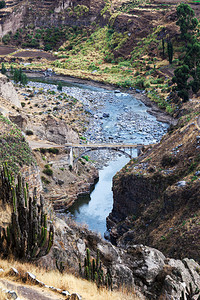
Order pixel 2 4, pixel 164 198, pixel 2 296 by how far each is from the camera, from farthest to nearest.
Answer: pixel 2 4, pixel 164 198, pixel 2 296

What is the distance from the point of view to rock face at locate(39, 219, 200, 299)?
59.7ft

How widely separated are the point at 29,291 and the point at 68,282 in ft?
7.14

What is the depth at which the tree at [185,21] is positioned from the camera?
104500mm

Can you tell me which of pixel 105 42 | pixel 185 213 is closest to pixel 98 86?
pixel 105 42

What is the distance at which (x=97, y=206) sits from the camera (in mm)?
54625

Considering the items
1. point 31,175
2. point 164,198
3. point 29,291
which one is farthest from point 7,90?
point 29,291

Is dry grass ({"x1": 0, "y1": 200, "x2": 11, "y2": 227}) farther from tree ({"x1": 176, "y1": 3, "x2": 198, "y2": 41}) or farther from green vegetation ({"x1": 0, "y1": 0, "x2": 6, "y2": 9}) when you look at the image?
green vegetation ({"x1": 0, "y1": 0, "x2": 6, "y2": 9})

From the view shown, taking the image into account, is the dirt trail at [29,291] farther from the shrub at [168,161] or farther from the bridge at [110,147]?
the bridge at [110,147]

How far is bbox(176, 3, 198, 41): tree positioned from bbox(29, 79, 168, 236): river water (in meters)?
21.3

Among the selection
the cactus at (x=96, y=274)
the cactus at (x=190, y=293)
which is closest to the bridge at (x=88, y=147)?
the cactus at (x=190, y=293)

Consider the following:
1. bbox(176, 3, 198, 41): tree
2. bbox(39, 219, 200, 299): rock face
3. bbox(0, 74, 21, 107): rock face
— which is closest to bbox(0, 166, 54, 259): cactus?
bbox(39, 219, 200, 299): rock face

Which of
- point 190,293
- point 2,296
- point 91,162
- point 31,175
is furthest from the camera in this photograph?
point 91,162

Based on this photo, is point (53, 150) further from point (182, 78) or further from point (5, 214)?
point (5, 214)

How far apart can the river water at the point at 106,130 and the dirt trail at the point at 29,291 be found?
33184mm
